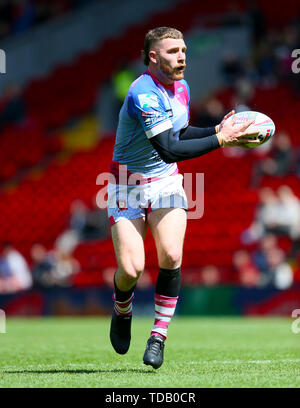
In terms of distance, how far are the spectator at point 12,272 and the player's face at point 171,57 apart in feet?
32.7

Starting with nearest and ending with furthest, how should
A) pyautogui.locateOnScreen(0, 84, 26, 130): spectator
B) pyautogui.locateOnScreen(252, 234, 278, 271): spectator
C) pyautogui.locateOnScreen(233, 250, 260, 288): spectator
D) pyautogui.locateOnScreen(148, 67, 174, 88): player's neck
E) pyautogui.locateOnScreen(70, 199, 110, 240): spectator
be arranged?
1. pyautogui.locateOnScreen(148, 67, 174, 88): player's neck
2. pyautogui.locateOnScreen(252, 234, 278, 271): spectator
3. pyautogui.locateOnScreen(233, 250, 260, 288): spectator
4. pyautogui.locateOnScreen(70, 199, 110, 240): spectator
5. pyautogui.locateOnScreen(0, 84, 26, 130): spectator

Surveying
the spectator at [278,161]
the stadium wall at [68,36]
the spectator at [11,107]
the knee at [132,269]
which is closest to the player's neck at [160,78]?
the knee at [132,269]

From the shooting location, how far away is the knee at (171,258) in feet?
19.7

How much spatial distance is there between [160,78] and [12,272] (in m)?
10.1

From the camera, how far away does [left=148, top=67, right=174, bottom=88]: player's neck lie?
6.11 metres

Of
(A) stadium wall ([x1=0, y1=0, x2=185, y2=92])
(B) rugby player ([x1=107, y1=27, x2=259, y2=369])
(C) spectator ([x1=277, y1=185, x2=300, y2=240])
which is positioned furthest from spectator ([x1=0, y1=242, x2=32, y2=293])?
(B) rugby player ([x1=107, y1=27, x2=259, y2=369])

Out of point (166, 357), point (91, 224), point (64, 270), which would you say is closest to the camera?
point (166, 357)

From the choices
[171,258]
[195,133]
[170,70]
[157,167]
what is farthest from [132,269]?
[170,70]

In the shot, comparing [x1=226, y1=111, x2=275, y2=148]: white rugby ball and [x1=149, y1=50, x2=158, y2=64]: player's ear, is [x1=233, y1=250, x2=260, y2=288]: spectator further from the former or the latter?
[x1=149, y1=50, x2=158, y2=64]: player's ear

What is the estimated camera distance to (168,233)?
601cm

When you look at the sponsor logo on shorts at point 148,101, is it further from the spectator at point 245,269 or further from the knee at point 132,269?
the spectator at point 245,269

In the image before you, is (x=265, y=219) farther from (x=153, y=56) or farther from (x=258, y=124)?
(x=153, y=56)

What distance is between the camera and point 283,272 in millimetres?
13453

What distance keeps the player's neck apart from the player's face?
5cm
